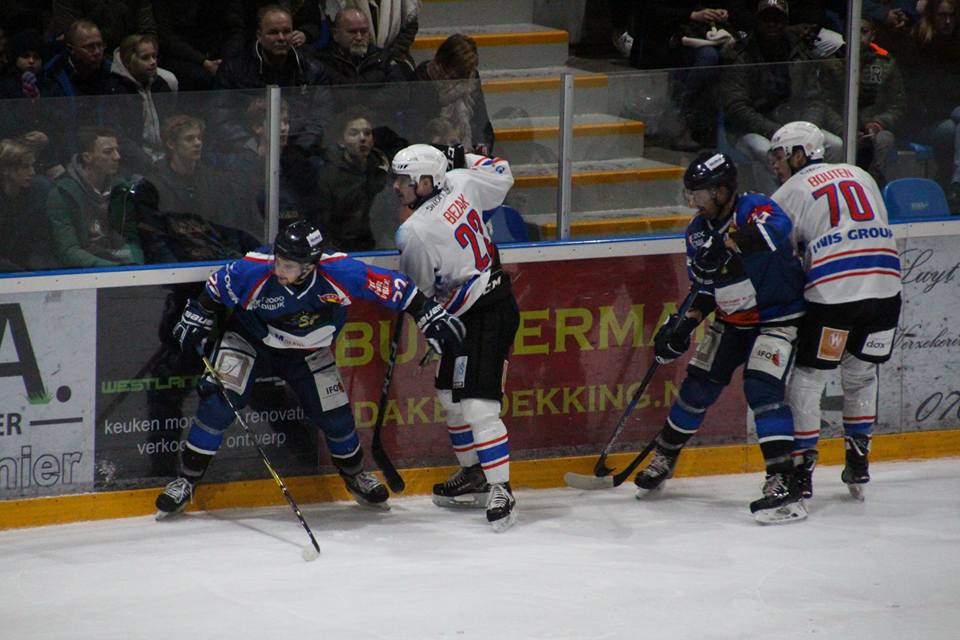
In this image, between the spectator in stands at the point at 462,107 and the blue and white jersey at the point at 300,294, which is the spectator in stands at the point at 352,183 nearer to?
the spectator in stands at the point at 462,107

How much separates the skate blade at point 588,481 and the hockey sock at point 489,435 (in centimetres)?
58

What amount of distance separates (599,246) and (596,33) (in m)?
2.43

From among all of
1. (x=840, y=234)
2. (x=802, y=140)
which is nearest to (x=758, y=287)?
(x=840, y=234)

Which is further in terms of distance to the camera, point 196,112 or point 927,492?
point 927,492

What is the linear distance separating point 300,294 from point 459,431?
0.86 metres

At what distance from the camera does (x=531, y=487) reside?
5938 mm

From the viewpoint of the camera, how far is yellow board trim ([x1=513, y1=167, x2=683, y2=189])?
19.3 ft

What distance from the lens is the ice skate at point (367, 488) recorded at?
218 inches

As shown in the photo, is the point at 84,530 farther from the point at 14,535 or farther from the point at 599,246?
the point at 599,246

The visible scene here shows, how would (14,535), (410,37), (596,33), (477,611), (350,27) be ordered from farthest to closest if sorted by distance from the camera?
(596,33) → (410,37) → (350,27) → (14,535) → (477,611)

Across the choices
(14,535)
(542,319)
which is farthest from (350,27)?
(14,535)

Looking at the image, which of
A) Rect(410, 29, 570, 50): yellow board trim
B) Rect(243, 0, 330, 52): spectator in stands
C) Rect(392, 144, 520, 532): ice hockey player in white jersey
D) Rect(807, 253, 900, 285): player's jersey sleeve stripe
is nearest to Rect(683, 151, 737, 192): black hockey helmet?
Rect(807, 253, 900, 285): player's jersey sleeve stripe

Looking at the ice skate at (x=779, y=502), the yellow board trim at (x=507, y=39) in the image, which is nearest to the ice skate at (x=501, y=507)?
the ice skate at (x=779, y=502)

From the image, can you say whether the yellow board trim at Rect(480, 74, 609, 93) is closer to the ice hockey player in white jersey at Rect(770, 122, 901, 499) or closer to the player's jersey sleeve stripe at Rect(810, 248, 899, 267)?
the ice hockey player in white jersey at Rect(770, 122, 901, 499)
